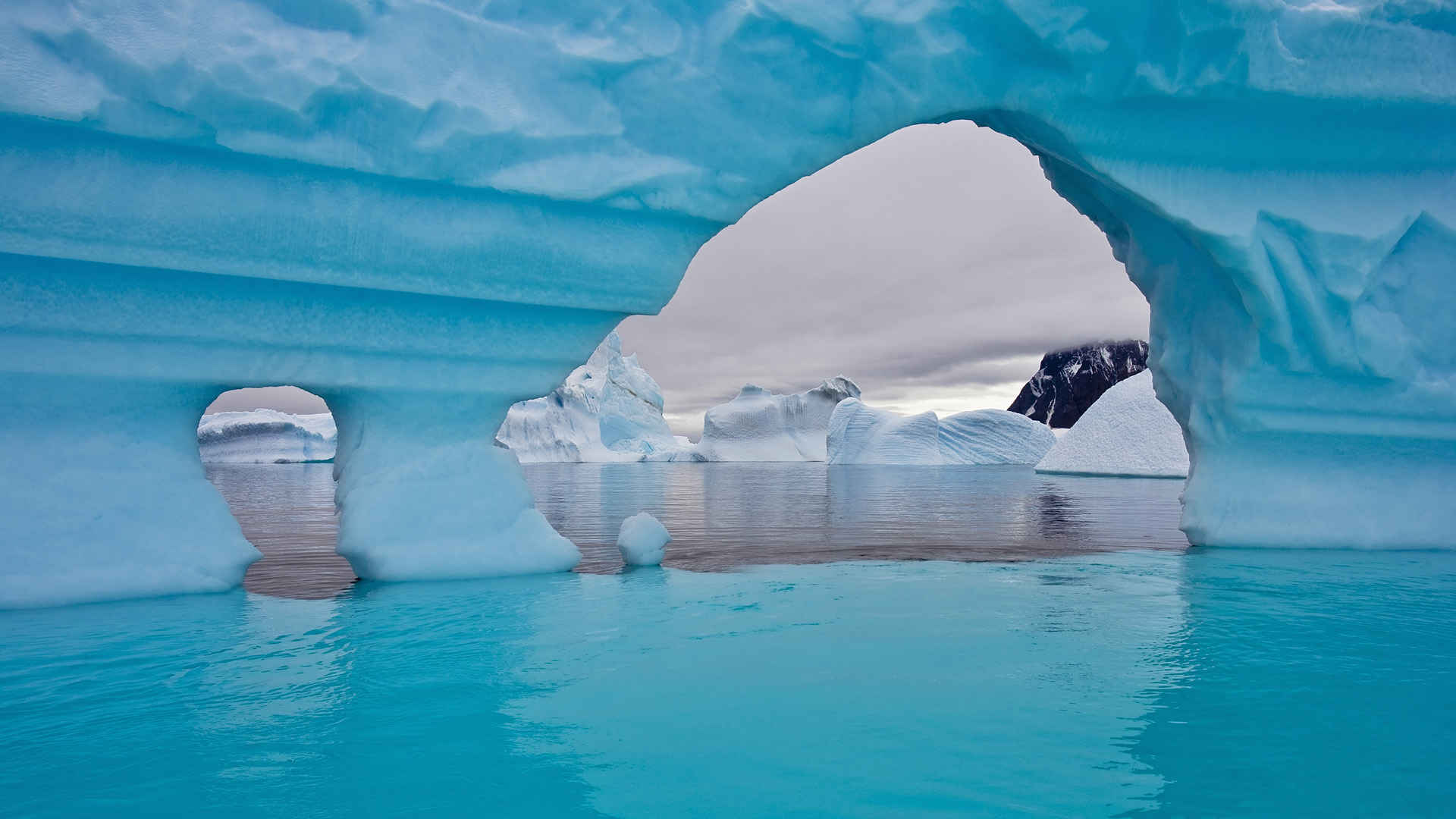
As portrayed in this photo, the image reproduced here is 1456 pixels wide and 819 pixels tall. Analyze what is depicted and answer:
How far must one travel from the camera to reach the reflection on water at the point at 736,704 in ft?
7.52

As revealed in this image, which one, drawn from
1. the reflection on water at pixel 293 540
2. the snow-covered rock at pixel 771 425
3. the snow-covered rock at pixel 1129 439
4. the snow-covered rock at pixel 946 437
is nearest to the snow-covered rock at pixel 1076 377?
the snow-covered rock at pixel 771 425

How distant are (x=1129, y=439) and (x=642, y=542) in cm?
1550

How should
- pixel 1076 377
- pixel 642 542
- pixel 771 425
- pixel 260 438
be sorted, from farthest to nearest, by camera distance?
pixel 1076 377 < pixel 771 425 < pixel 260 438 < pixel 642 542

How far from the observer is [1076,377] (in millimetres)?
69500

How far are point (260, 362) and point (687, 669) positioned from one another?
3.27 meters

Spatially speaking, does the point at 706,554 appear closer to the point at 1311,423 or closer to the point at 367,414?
the point at 367,414

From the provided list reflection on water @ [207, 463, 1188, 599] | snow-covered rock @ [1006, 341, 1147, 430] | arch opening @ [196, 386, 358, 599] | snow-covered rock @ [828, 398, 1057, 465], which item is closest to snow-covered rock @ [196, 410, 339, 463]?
arch opening @ [196, 386, 358, 599]

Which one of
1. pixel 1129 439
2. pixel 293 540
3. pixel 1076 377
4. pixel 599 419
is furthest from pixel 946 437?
pixel 1076 377

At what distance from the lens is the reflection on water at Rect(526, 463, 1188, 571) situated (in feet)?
22.7

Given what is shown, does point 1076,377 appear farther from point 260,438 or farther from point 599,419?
point 260,438

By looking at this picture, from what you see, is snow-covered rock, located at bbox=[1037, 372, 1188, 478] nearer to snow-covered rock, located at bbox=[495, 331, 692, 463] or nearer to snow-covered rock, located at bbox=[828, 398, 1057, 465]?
snow-covered rock, located at bbox=[828, 398, 1057, 465]

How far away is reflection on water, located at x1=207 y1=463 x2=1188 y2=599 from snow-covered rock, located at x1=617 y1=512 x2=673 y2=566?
213 millimetres

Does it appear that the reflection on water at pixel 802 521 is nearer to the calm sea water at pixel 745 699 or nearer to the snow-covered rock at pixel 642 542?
the snow-covered rock at pixel 642 542

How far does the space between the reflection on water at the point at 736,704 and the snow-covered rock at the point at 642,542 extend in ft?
3.33
